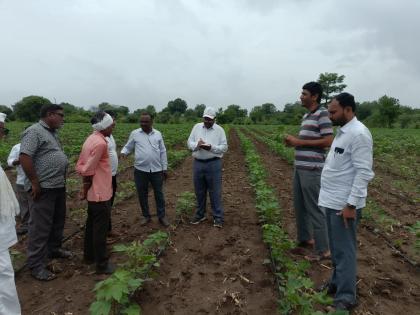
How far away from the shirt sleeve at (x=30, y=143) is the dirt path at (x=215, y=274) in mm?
1992

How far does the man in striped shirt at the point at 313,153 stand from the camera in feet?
14.7

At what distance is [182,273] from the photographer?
437cm

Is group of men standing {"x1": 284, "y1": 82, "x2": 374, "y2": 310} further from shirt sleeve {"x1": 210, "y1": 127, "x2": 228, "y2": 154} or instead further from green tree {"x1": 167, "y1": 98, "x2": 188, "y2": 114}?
green tree {"x1": 167, "y1": 98, "x2": 188, "y2": 114}

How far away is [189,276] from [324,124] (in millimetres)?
2417

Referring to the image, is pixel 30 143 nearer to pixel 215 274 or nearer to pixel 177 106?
pixel 215 274

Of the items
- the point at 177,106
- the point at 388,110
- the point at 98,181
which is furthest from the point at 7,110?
the point at 98,181

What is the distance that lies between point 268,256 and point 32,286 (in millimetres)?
2822

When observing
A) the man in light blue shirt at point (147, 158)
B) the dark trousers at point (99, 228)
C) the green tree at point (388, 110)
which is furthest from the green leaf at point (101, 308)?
the green tree at point (388, 110)

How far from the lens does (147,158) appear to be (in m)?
5.73

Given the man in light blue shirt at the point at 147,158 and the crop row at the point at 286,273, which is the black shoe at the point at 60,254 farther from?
the crop row at the point at 286,273

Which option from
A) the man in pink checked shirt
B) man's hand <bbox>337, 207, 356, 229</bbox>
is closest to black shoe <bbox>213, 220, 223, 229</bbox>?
the man in pink checked shirt

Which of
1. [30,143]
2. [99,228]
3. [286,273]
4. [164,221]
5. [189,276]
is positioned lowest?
[189,276]

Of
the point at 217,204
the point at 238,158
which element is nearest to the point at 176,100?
the point at 238,158

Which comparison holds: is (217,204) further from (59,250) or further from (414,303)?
(414,303)
